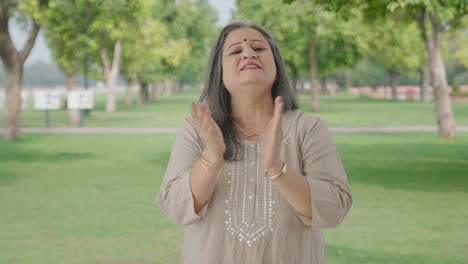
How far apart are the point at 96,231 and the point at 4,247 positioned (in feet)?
3.83

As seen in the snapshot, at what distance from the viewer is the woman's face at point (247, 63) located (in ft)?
9.18

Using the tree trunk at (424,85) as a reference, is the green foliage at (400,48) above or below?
above

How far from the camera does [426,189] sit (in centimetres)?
1184

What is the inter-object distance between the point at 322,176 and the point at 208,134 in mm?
492

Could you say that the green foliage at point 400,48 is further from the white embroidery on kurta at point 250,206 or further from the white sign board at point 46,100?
the white embroidery on kurta at point 250,206

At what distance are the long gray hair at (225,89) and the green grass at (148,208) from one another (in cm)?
457

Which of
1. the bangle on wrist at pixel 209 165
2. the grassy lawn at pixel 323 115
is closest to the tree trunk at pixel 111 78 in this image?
the grassy lawn at pixel 323 115

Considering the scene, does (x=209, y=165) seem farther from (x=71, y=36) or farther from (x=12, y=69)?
(x=71, y=36)

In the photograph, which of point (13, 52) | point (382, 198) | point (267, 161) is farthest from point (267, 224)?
point (13, 52)

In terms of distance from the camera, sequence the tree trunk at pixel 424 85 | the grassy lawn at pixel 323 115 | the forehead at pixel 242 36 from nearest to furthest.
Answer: the forehead at pixel 242 36 → the grassy lawn at pixel 323 115 → the tree trunk at pixel 424 85

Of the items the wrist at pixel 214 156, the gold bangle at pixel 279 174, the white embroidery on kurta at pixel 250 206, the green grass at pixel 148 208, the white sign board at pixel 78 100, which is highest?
the wrist at pixel 214 156

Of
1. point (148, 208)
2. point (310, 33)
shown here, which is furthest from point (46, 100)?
point (148, 208)

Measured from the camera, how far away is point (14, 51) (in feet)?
72.5

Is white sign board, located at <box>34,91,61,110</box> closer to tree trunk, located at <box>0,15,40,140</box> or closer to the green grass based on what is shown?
tree trunk, located at <box>0,15,40,140</box>
